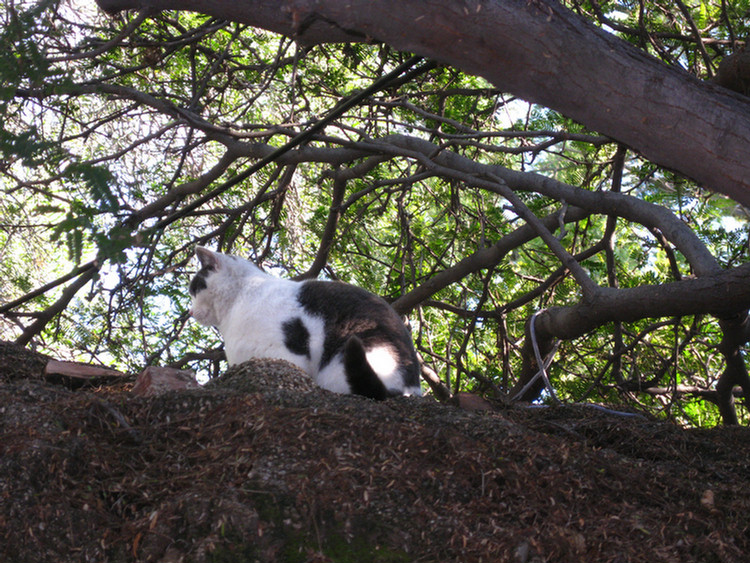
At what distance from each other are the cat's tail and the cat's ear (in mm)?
1612

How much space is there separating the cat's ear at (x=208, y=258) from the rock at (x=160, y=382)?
1.88 m

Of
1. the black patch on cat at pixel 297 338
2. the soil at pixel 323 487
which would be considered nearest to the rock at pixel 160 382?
the soil at pixel 323 487

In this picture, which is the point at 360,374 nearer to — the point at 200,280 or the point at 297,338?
the point at 297,338

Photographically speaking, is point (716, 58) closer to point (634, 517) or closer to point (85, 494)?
point (634, 517)

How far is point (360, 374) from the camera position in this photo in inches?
172

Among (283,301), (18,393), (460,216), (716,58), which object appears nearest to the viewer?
(18,393)

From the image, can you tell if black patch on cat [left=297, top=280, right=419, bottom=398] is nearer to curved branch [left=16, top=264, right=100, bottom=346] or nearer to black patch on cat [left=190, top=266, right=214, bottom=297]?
black patch on cat [left=190, top=266, right=214, bottom=297]

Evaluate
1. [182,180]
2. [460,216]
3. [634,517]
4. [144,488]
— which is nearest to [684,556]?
[634,517]

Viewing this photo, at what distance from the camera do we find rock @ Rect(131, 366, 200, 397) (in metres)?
3.49

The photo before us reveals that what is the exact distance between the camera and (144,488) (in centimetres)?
243

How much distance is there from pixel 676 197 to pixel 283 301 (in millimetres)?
3068

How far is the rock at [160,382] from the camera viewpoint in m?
3.49

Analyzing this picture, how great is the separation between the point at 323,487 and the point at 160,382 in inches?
56.3

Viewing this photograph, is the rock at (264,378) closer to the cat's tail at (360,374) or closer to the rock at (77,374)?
the cat's tail at (360,374)
